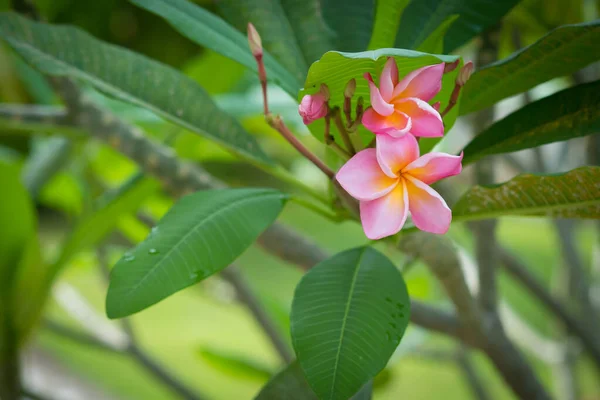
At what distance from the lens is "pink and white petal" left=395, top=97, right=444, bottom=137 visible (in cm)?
29

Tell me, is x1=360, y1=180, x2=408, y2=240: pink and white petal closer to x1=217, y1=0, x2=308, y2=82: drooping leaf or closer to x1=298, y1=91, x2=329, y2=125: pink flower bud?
x1=298, y1=91, x2=329, y2=125: pink flower bud

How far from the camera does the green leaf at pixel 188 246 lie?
1.10 feet

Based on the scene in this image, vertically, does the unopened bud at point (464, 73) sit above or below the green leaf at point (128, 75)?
above

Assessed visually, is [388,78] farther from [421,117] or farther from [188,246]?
[188,246]

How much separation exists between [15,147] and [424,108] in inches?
53.6

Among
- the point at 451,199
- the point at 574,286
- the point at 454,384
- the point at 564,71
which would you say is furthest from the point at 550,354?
the point at 564,71

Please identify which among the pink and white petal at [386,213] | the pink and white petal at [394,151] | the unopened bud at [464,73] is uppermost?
the unopened bud at [464,73]

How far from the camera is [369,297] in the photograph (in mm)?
353

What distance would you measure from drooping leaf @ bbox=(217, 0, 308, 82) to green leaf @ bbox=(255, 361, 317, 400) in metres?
0.22

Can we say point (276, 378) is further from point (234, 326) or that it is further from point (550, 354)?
point (234, 326)

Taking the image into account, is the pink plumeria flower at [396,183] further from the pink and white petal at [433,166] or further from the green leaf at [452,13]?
the green leaf at [452,13]

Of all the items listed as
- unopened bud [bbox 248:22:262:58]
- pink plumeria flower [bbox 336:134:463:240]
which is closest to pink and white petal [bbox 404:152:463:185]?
pink plumeria flower [bbox 336:134:463:240]

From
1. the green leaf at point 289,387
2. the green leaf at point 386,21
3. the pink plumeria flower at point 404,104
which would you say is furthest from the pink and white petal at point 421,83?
the green leaf at point 289,387

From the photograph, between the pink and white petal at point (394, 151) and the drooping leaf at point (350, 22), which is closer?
the pink and white petal at point (394, 151)
